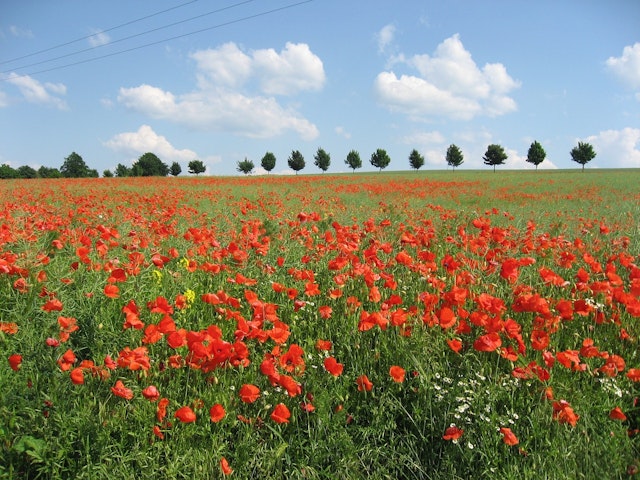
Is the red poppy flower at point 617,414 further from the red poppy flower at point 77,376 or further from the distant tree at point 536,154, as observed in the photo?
the distant tree at point 536,154

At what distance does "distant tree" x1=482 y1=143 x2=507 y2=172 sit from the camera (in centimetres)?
6425

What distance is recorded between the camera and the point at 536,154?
2452 inches

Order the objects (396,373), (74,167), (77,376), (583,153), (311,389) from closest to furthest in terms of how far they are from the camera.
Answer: (77,376) < (396,373) < (311,389) < (583,153) < (74,167)

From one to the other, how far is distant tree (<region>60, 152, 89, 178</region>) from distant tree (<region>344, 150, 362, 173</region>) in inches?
1676

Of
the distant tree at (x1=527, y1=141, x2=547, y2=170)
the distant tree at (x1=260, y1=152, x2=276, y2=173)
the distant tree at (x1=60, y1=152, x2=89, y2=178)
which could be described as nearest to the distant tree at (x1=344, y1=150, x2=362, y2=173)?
the distant tree at (x1=260, y1=152, x2=276, y2=173)

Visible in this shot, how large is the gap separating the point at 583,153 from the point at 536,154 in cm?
664

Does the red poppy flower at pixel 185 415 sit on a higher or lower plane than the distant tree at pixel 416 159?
lower

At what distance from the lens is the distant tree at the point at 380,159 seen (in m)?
68.0

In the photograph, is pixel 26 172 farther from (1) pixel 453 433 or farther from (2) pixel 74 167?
(1) pixel 453 433

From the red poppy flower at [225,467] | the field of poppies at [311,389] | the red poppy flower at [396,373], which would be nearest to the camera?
the red poppy flower at [225,467]

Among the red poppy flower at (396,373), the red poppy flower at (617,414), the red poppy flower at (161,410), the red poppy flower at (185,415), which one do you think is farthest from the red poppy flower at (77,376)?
the red poppy flower at (617,414)

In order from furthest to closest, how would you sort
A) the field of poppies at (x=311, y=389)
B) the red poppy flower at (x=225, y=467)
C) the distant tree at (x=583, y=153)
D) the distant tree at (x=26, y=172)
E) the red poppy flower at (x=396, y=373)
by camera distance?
the distant tree at (x=26, y=172) → the distant tree at (x=583, y=153) → the red poppy flower at (x=396, y=373) → the field of poppies at (x=311, y=389) → the red poppy flower at (x=225, y=467)

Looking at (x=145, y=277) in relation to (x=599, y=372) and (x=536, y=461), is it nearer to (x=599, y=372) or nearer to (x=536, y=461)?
(x=536, y=461)

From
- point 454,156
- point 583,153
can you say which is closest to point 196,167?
point 454,156
